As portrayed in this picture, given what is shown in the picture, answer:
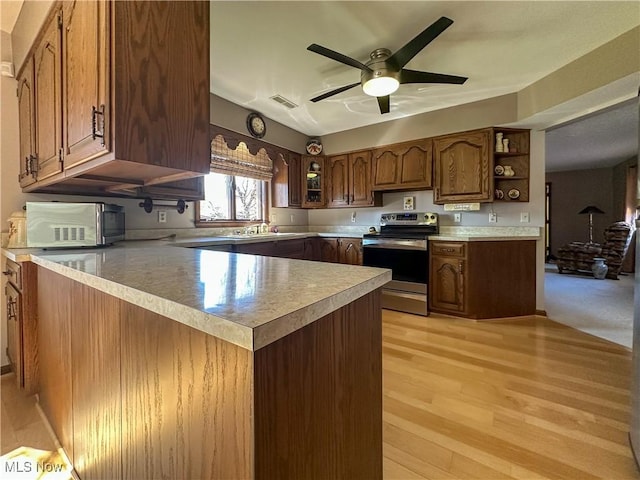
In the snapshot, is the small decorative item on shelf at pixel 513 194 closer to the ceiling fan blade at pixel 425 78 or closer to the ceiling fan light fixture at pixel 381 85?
the ceiling fan blade at pixel 425 78

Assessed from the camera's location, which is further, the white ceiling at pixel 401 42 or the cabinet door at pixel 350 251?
the cabinet door at pixel 350 251

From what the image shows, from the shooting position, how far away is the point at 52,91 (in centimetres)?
148

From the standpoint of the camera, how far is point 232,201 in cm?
363

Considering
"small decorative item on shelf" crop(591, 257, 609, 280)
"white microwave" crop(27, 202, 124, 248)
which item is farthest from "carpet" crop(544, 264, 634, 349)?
"white microwave" crop(27, 202, 124, 248)

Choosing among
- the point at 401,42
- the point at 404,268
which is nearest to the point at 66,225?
the point at 401,42

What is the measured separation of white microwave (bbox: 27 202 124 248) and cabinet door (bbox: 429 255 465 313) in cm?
308

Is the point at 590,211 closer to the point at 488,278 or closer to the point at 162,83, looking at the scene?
the point at 488,278

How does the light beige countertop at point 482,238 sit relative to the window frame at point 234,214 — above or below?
below

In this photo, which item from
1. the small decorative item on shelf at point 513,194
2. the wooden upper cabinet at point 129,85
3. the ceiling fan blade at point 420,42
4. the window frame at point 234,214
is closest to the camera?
the wooden upper cabinet at point 129,85

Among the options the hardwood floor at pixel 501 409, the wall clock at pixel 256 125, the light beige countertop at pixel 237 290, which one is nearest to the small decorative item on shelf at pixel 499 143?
the hardwood floor at pixel 501 409

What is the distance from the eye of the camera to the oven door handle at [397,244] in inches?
130

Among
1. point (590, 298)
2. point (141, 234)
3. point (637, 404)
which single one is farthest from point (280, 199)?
point (590, 298)

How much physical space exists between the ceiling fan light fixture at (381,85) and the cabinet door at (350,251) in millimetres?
1889

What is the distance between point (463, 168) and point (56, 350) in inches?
149
